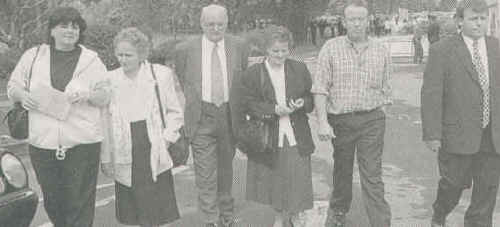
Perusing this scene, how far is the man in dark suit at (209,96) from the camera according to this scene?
19.3ft

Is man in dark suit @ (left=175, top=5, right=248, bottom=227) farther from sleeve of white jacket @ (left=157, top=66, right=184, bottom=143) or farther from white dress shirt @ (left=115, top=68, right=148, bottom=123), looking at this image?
white dress shirt @ (left=115, top=68, right=148, bottom=123)

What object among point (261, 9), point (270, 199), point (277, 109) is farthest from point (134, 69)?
point (261, 9)

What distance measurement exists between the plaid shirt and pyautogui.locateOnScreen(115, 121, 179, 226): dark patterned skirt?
1.34m

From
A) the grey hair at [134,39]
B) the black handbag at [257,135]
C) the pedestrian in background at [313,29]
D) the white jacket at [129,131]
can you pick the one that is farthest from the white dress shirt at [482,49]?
the pedestrian in background at [313,29]

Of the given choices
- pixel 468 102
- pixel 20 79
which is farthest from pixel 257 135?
pixel 20 79

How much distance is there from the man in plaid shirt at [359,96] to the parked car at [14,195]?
2254 millimetres

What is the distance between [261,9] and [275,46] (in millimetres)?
40913

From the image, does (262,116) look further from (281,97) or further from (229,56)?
(229,56)

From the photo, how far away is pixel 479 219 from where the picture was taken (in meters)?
5.39

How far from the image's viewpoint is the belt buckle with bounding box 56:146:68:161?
494 cm

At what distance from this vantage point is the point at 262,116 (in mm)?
5492

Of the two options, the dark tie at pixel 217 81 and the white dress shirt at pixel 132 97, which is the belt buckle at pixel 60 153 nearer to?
the white dress shirt at pixel 132 97

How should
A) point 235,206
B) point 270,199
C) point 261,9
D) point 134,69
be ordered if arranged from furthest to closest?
1. point 261,9
2. point 235,206
3. point 270,199
4. point 134,69

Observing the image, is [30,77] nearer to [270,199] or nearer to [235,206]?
[270,199]
